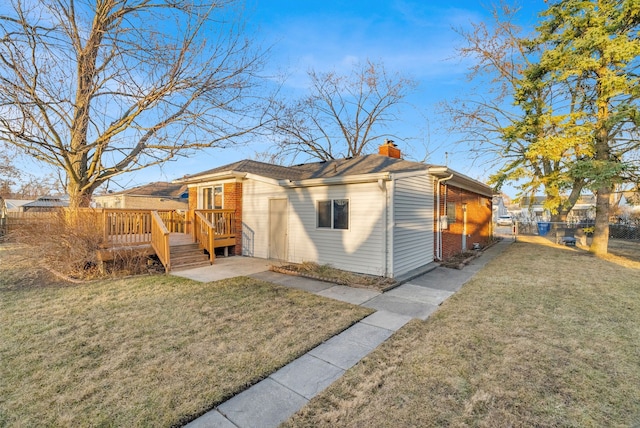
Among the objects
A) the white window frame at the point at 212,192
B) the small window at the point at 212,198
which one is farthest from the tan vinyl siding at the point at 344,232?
the small window at the point at 212,198

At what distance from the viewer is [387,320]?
4719mm

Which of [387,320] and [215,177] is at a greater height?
[215,177]

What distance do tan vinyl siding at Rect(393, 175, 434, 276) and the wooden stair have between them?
5.97 meters

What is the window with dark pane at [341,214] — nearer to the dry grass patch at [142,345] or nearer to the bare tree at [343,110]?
the dry grass patch at [142,345]

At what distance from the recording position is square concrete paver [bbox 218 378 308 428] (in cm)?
242

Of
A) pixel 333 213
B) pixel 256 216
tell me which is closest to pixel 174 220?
pixel 256 216

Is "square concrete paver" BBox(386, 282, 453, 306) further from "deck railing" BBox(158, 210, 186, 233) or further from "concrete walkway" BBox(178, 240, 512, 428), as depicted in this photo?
"deck railing" BBox(158, 210, 186, 233)

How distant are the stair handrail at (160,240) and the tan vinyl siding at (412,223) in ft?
20.6

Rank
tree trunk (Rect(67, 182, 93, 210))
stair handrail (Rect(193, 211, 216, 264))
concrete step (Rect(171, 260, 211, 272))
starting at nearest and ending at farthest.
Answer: tree trunk (Rect(67, 182, 93, 210)) < concrete step (Rect(171, 260, 211, 272)) < stair handrail (Rect(193, 211, 216, 264))

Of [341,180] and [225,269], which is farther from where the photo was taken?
[225,269]

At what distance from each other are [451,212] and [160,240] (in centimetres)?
995

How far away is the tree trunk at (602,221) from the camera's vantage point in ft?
36.8

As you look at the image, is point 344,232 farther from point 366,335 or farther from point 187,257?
point 187,257

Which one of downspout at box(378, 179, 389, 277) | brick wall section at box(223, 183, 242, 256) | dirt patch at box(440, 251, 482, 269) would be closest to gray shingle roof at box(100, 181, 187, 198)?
brick wall section at box(223, 183, 242, 256)
